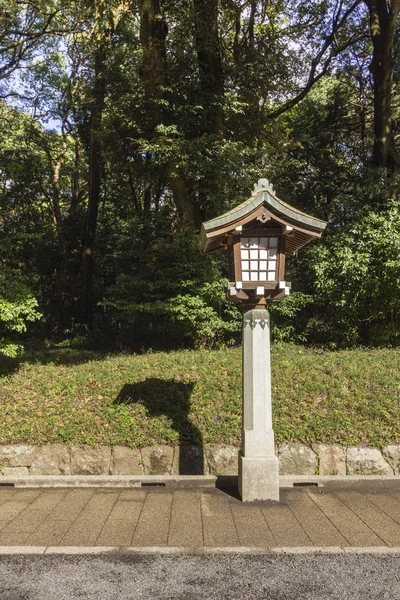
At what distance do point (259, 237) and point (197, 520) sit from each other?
11.3 feet

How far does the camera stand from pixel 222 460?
6.56 metres

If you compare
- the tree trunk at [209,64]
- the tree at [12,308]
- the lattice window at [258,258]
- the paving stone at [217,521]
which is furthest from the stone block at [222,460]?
the tree trunk at [209,64]

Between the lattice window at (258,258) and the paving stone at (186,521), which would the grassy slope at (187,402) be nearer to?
the paving stone at (186,521)

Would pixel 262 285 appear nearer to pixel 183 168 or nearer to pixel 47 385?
pixel 47 385

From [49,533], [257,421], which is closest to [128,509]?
[49,533]

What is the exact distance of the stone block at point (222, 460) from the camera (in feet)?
21.5

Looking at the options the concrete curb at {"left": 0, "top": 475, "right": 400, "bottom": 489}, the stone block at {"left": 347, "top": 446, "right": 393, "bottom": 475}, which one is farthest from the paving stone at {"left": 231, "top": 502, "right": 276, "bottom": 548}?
the stone block at {"left": 347, "top": 446, "right": 393, "bottom": 475}

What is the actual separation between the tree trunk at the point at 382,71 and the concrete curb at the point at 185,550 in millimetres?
11723

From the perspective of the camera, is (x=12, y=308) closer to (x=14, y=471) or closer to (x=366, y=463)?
(x=14, y=471)

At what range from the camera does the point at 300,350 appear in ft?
36.4

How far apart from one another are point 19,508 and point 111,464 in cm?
148

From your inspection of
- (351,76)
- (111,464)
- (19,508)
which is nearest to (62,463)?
(111,464)

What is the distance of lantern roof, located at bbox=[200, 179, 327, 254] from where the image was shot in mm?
5453

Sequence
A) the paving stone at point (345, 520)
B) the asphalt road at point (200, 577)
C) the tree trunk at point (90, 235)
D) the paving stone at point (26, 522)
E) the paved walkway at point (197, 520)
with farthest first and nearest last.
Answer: the tree trunk at point (90, 235)
the paving stone at point (26, 522)
the paving stone at point (345, 520)
the paved walkway at point (197, 520)
the asphalt road at point (200, 577)
